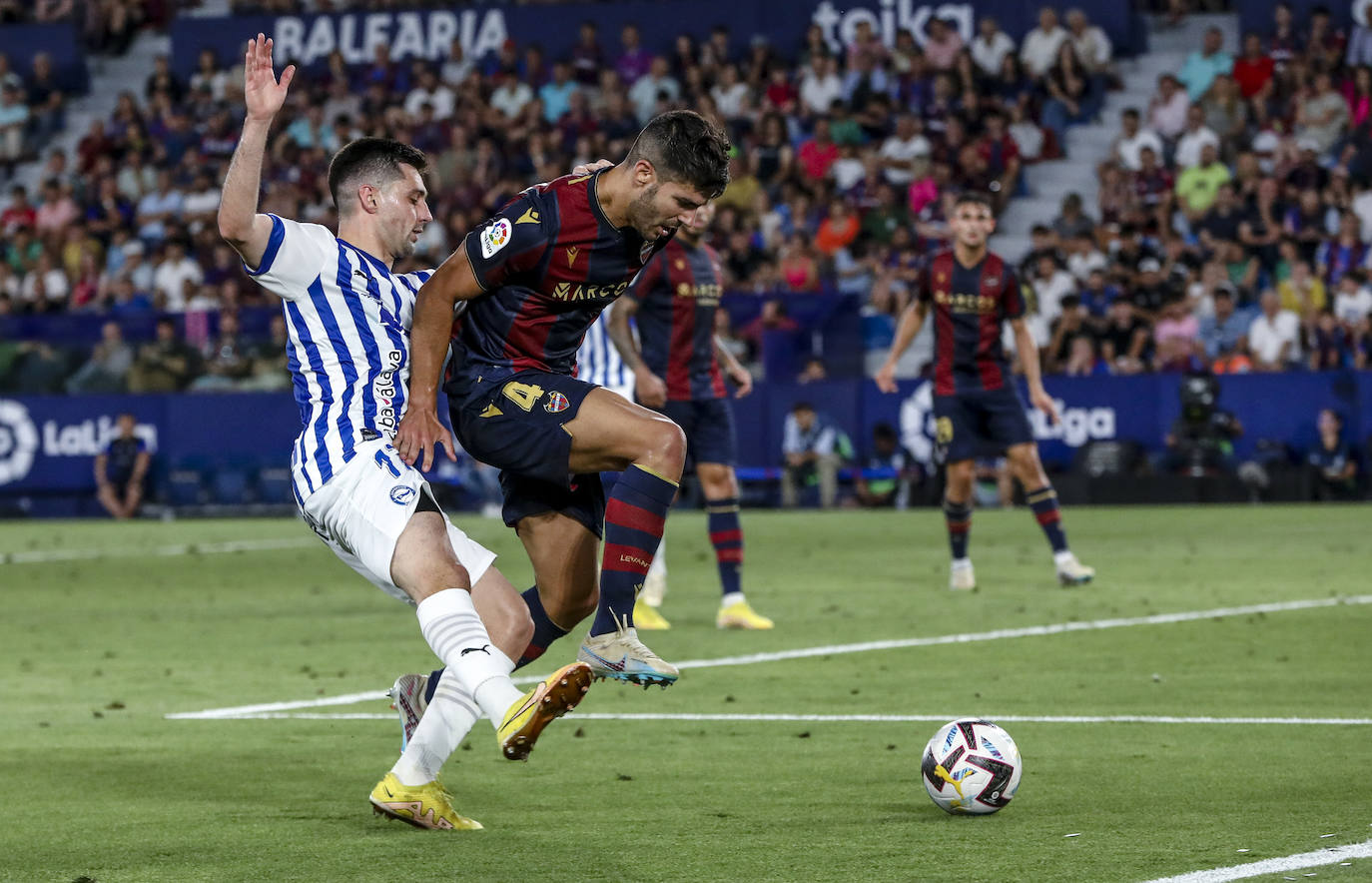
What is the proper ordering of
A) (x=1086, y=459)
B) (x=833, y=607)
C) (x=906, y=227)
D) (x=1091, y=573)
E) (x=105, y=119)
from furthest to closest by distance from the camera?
1. (x=105, y=119)
2. (x=906, y=227)
3. (x=1086, y=459)
4. (x=1091, y=573)
5. (x=833, y=607)

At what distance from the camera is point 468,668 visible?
5219 millimetres

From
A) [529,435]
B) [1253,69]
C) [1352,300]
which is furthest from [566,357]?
[1253,69]

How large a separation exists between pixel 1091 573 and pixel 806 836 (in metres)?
8.45

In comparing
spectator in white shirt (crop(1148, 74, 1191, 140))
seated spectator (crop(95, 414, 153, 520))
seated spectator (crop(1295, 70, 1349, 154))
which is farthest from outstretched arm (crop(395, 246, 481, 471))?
spectator in white shirt (crop(1148, 74, 1191, 140))

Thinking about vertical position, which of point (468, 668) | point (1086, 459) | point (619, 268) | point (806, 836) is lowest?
point (1086, 459)

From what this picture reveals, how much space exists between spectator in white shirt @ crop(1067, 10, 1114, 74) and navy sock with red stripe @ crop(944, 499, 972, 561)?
14243 millimetres

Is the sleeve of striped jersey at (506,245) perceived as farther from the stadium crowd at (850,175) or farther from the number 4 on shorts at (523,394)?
the stadium crowd at (850,175)

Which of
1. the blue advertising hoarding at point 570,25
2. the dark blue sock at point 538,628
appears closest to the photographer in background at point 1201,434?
the blue advertising hoarding at point 570,25

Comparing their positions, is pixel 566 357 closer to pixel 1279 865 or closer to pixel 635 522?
pixel 635 522

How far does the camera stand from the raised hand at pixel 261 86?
18.2ft

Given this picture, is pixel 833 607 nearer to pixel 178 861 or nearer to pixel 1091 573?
pixel 1091 573

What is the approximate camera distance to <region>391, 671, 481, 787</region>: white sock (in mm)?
5660

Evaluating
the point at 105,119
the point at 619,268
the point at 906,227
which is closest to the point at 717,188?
the point at 619,268

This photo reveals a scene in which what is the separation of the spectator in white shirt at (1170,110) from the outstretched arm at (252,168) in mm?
20841
